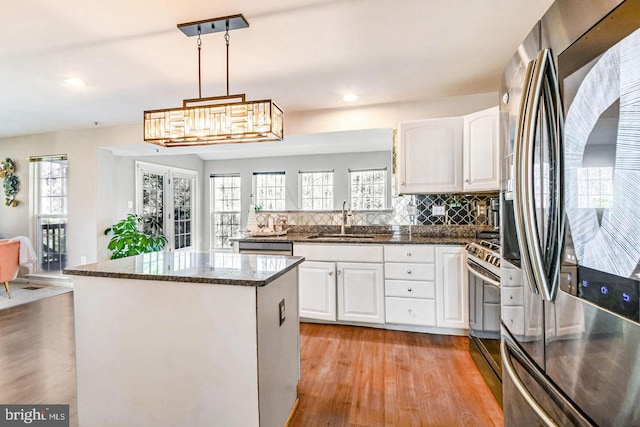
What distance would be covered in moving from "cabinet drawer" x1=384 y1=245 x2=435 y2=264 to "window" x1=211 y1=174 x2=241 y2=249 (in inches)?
165

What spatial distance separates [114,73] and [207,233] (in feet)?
14.3

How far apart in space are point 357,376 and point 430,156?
6.82 feet

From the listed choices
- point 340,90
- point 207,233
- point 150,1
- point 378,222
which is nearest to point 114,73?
point 150,1

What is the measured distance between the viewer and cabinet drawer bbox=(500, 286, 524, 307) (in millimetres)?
1062

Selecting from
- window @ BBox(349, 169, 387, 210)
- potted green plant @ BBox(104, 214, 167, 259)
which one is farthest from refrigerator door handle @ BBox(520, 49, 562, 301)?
window @ BBox(349, 169, 387, 210)

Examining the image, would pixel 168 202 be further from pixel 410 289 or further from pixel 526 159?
pixel 526 159

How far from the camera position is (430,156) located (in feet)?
10.0

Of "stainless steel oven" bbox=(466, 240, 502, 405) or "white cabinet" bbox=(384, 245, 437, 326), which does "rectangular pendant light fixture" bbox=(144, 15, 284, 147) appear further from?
"white cabinet" bbox=(384, 245, 437, 326)

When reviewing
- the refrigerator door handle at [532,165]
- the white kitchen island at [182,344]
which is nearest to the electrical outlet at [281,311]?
the white kitchen island at [182,344]

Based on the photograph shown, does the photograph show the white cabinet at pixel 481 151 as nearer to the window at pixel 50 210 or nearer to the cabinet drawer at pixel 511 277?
the cabinet drawer at pixel 511 277

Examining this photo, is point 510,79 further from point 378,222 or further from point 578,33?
point 378,222

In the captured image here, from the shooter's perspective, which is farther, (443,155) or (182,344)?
(443,155)

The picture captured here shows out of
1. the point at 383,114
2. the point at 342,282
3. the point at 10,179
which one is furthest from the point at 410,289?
the point at 10,179

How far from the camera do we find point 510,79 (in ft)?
3.91
